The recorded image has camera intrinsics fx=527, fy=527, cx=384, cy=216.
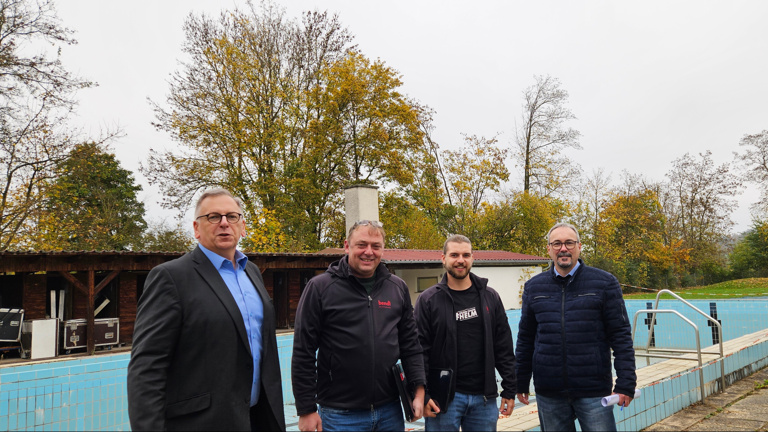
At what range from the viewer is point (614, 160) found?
40.2 meters

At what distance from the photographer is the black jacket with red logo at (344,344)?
2.51m

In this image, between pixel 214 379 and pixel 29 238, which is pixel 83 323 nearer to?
pixel 29 238

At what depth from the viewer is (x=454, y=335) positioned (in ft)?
9.67

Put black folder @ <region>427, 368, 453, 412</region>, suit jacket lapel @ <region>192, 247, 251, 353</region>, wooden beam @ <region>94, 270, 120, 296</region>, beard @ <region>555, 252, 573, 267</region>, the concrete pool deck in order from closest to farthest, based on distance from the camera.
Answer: suit jacket lapel @ <region>192, 247, 251, 353</region> → black folder @ <region>427, 368, 453, 412</region> → beard @ <region>555, 252, 573, 267</region> → the concrete pool deck → wooden beam @ <region>94, 270, 120, 296</region>

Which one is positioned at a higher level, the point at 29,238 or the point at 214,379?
the point at 29,238

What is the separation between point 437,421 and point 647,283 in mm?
32279

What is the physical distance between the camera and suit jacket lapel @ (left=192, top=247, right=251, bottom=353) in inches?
82.1

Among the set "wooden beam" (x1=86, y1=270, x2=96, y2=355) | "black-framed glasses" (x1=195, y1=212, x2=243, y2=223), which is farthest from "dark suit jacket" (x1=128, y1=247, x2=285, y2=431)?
"wooden beam" (x1=86, y1=270, x2=96, y2=355)

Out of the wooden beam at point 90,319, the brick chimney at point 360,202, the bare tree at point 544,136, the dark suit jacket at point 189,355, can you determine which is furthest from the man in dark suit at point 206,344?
the bare tree at point 544,136

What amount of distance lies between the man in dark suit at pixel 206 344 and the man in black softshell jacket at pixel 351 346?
0.23 meters

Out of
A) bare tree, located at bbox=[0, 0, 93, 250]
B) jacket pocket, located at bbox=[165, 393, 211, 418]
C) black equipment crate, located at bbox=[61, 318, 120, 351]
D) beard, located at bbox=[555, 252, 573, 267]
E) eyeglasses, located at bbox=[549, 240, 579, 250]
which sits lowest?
black equipment crate, located at bbox=[61, 318, 120, 351]

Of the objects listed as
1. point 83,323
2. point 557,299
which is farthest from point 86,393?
point 83,323

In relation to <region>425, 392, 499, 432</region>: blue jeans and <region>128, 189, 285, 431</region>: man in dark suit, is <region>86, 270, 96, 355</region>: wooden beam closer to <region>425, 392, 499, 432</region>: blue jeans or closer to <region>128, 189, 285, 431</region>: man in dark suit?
<region>425, 392, 499, 432</region>: blue jeans

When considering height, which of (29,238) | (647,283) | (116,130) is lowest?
(647,283)
